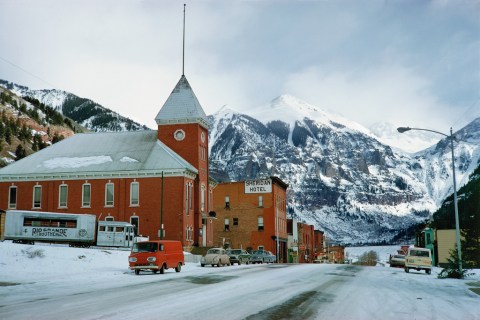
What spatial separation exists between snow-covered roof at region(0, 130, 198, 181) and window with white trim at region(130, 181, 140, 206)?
136 cm

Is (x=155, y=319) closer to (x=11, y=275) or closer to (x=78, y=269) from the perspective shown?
(x=11, y=275)

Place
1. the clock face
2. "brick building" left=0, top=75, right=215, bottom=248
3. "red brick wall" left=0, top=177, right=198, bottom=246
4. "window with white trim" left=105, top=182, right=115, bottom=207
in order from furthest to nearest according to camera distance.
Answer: the clock face
"window with white trim" left=105, top=182, right=115, bottom=207
"brick building" left=0, top=75, right=215, bottom=248
"red brick wall" left=0, top=177, right=198, bottom=246

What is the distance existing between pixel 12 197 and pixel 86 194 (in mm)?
10423

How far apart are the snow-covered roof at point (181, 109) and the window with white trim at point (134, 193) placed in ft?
32.4

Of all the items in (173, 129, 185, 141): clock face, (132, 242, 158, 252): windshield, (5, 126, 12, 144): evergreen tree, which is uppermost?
(5, 126, 12, 144): evergreen tree

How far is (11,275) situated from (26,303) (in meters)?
12.2

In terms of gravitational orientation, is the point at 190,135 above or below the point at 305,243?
above

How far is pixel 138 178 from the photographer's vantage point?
63.6m

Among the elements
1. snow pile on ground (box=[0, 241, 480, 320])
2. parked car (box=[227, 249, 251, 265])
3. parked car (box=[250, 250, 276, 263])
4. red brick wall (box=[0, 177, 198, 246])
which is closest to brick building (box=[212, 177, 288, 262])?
parked car (box=[250, 250, 276, 263])

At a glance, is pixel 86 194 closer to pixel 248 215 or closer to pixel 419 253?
pixel 248 215

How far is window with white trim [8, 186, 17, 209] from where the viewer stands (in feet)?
220

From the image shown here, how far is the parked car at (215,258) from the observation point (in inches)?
1706

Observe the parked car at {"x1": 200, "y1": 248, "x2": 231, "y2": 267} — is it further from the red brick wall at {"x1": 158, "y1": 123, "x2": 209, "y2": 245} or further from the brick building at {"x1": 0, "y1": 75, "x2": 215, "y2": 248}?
the red brick wall at {"x1": 158, "y1": 123, "x2": 209, "y2": 245}

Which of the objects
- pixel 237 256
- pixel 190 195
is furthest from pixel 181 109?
pixel 237 256
